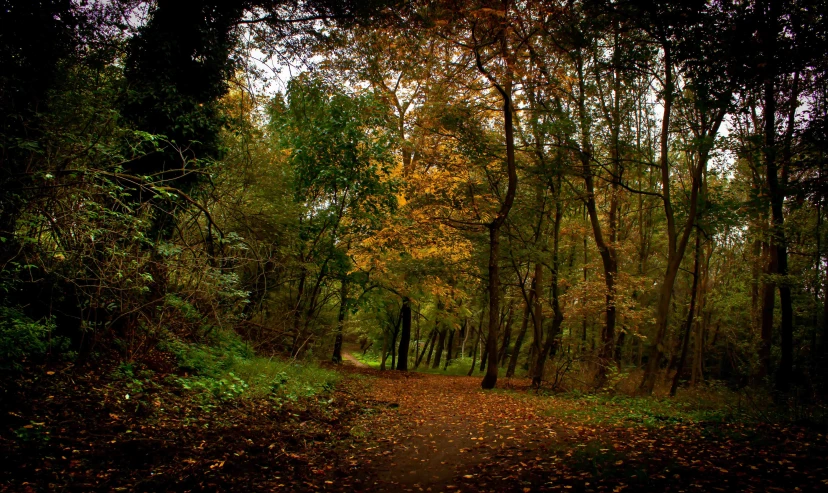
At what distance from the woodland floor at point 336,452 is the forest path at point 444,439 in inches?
1.3

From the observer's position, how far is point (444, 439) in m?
6.09

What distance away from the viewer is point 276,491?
377cm

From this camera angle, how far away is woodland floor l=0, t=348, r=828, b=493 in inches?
137

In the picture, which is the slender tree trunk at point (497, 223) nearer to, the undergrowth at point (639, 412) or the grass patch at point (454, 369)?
the undergrowth at point (639, 412)

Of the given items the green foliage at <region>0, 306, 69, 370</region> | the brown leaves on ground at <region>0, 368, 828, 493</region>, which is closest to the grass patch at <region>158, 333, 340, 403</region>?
the brown leaves on ground at <region>0, 368, 828, 493</region>

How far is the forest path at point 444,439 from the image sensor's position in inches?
172

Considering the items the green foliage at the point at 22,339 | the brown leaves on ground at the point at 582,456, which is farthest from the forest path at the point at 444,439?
the green foliage at the point at 22,339

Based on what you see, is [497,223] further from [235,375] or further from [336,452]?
[336,452]

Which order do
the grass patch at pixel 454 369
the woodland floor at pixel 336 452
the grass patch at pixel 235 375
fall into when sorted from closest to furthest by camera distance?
the woodland floor at pixel 336 452 < the grass patch at pixel 235 375 < the grass patch at pixel 454 369

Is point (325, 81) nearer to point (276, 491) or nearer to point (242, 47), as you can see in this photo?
point (242, 47)

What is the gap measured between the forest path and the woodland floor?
32 millimetres

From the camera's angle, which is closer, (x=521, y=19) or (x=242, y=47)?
(x=242, y=47)

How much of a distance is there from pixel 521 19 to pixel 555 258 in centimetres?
798

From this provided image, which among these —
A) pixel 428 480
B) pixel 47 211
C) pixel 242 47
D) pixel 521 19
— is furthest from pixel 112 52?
pixel 521 19
